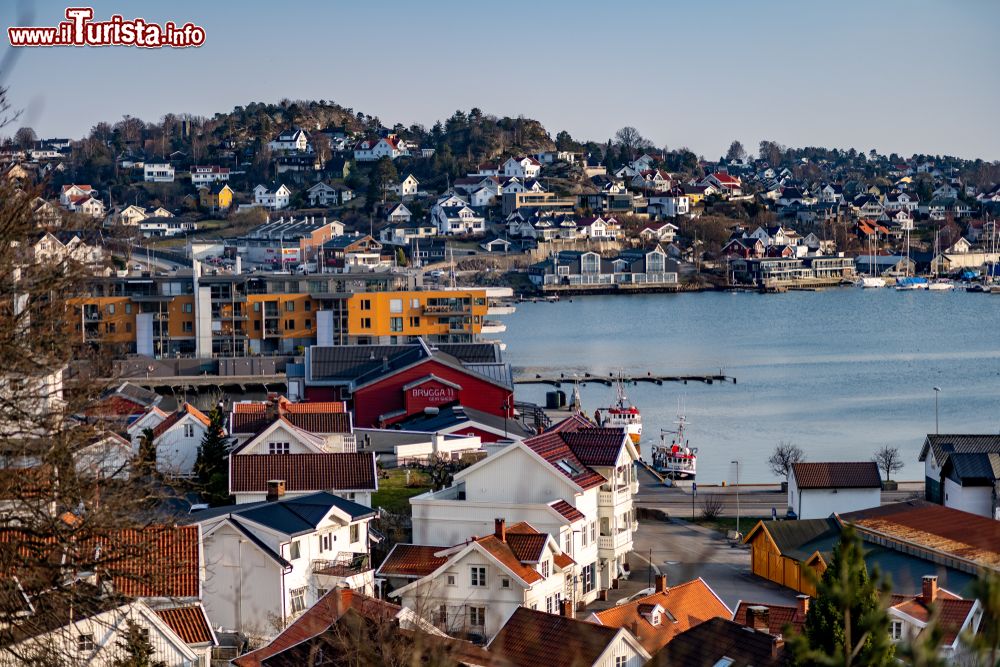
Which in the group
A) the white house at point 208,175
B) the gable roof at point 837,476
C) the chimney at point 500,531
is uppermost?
the white house at point 208,175

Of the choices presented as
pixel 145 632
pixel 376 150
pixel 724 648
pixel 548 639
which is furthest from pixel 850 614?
pixel 376 150

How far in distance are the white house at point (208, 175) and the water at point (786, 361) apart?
53.7ft

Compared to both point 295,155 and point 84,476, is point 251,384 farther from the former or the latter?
point 295,155

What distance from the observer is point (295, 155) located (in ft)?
158

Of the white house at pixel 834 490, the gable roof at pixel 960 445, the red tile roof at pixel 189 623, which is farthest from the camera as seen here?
the gable roof at pixel 960 445

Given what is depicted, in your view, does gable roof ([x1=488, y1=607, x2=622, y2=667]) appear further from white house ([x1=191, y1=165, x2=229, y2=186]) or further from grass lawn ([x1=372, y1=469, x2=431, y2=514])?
white house ([x1=191, y1=165, x2=229, y2=186])

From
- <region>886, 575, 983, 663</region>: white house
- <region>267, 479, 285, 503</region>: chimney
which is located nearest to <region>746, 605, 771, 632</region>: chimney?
<region>886, 575, 983, 663</region>: white house

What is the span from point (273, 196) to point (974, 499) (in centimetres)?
3684

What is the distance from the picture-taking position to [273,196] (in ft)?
144

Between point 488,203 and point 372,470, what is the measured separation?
34.9m

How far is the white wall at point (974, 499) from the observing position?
864cm

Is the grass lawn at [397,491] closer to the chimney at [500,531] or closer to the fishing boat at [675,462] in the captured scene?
the chimney at [500,531]

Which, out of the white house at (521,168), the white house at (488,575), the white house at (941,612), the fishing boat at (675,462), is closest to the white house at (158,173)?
the white house at (521,168)

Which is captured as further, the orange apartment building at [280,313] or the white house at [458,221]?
the white house at [458,221]
